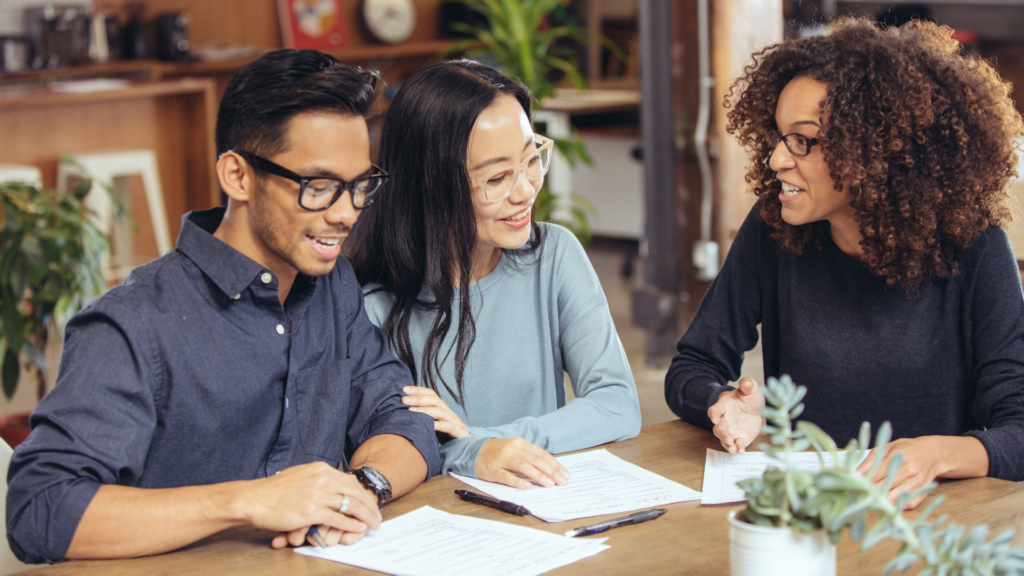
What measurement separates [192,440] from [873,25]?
131 centimetres

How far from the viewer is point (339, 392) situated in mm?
1534

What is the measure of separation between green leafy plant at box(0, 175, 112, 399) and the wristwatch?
1.85 metres

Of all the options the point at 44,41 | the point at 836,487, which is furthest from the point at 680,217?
the point at 44,41

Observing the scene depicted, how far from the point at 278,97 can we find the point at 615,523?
0.75 m

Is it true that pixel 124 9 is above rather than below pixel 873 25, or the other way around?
above

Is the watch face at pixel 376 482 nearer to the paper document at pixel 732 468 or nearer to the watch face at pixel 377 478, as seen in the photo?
the watch face at pixel 377 478

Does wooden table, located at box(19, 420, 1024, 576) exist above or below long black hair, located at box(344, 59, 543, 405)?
below

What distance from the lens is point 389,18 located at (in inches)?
295

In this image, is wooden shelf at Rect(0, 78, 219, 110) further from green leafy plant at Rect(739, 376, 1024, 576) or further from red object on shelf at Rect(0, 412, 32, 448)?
green leafy plant at Rect(739, 376, 1024, 576)

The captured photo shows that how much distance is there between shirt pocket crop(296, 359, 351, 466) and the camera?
1.50 metres

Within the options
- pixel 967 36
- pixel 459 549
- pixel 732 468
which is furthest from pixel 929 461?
pixel 967 36

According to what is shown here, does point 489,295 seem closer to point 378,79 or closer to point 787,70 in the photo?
point 378,79

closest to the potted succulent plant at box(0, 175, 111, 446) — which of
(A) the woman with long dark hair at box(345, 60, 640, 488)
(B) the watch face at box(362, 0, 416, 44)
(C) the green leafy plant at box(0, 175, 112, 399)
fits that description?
(C) the green leafy plant at box(0, 175, 112, 399)

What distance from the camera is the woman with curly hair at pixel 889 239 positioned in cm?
157
